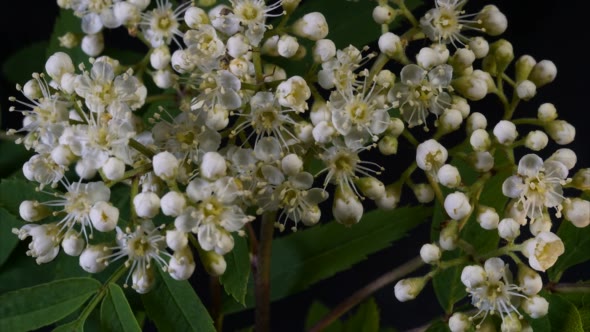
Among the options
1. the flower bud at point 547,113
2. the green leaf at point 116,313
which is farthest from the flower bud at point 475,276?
the green leaf at point 116,313

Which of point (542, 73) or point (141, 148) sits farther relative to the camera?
point (542, 73)

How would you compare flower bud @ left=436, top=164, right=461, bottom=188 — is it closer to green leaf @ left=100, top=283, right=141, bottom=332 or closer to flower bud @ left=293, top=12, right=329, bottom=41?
flower bud @ left=293, top=12, right=329, bottom=41

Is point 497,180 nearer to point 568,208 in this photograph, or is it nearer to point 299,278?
point 568,208

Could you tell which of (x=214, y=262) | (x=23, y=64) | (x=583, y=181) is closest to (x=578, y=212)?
(x=583, y=181)

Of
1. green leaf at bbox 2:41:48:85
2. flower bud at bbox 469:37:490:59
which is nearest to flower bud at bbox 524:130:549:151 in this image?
flower bud at bbox 469:37:490:59

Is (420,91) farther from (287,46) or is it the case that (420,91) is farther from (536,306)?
(536,306)
